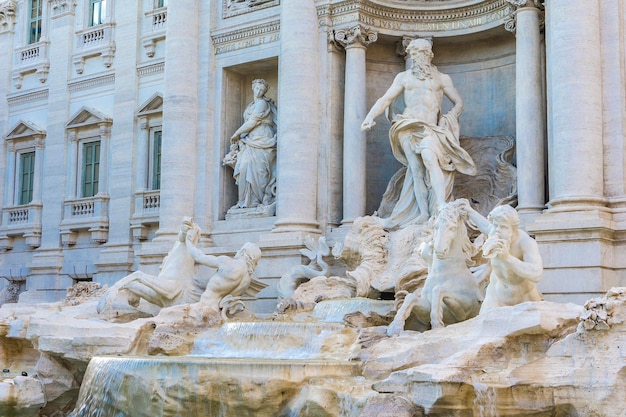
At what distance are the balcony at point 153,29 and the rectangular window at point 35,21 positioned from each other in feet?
14.5

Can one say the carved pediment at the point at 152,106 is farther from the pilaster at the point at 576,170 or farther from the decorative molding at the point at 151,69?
the pilaster at the point at 576,170

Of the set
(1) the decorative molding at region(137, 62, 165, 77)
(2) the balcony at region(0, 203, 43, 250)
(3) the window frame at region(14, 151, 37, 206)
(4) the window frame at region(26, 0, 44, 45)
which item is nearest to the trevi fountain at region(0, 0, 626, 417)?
(1) the decorative molding at region(137, 62, 165, 77)

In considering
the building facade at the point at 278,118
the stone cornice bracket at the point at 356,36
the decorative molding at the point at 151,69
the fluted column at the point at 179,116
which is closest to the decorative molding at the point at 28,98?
the building facade at the point at 278,118

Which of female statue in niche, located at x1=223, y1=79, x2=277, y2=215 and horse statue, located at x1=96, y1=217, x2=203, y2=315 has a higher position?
female statue in niche, located at x1=223, y1=79, x2=277, y2=215

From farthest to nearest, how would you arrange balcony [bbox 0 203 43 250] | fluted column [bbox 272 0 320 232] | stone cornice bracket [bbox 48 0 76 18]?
stone cornice bracket [bbox 48 0 76 18] → balcony [bbox 0 203 43 250] → fluted column [bbox 272 0 320 232]

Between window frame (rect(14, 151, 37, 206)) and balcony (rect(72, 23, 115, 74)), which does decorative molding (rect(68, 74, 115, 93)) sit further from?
window frame (rect(14, 151, 37, 206))

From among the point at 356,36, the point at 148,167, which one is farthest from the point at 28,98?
the point at 356,36

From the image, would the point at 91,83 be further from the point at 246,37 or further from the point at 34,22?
the point at 246,37

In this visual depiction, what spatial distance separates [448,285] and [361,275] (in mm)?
3446

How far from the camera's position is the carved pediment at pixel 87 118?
23078mm

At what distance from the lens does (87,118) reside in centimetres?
2350

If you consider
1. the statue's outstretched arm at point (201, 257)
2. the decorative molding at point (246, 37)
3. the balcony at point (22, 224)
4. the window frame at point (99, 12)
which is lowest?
the statue's outstretched arm at point (201, 257)

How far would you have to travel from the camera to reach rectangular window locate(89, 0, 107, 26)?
24094 millimetres

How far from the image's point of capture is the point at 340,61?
18.5 metres
